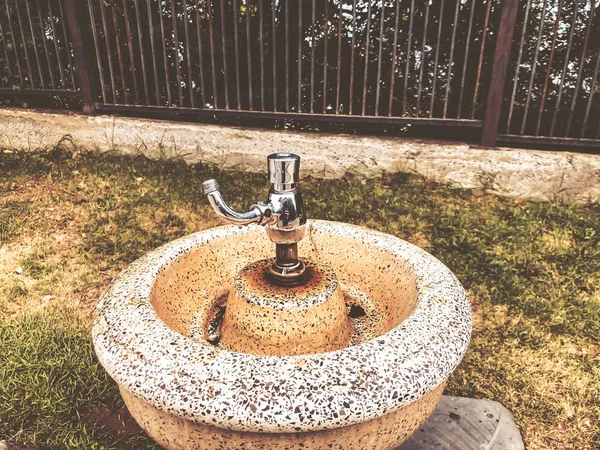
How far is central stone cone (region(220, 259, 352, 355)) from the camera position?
3.90 feet

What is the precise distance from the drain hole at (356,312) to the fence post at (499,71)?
102 inches

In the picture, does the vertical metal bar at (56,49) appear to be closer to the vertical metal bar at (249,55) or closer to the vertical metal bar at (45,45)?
the vertical metal bar at (45,45)

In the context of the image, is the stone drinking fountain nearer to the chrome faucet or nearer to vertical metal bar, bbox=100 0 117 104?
the chrome faucet

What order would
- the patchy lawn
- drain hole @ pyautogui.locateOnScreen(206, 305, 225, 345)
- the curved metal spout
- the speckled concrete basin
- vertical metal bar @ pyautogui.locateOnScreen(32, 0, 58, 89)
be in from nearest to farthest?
the speckled concrete basin < the curved metal spout < drain hole @ pyautogui.locateOnScreen(206, 305, 225, 345) < the patchy lawn < vertical metal bar @ pyautogui.locateOnScreen(32, 0, 58, 89)

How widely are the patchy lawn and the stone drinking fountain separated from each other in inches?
39.0

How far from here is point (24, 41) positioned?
14.8 ft

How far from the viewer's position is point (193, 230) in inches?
133

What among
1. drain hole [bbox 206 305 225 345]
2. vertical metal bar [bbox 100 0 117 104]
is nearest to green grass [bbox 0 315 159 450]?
drain hole [bbox 206 305 225 345]

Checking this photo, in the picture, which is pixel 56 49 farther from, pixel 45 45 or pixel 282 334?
pixel 282 334

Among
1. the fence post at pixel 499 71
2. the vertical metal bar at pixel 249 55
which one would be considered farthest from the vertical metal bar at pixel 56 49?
the fence post at pixel 499 71

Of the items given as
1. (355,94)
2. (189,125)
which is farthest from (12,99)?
(355,94)

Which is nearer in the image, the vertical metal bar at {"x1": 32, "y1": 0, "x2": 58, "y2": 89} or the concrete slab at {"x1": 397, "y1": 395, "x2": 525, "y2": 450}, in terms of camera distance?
the concrete slab at {"x1": 397, "y1": 395, "x2": 525, "y2": 450}

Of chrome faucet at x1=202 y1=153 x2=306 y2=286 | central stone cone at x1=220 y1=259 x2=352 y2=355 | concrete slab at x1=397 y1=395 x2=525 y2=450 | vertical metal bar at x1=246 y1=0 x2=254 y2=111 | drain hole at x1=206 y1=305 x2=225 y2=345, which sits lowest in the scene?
concrete slab at x1=397 y1=395 x2=525 y2=450

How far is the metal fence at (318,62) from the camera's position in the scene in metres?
3.74
